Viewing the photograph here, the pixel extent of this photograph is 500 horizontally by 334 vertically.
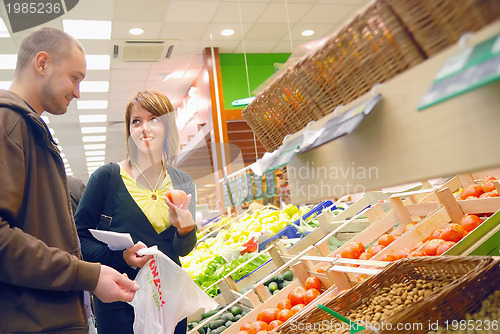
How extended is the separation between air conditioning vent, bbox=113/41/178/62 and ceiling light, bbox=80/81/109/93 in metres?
1.11

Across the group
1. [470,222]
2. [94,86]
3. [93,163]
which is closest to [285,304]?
[470,222]

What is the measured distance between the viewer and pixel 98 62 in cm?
649

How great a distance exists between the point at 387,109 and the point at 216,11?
4985mm

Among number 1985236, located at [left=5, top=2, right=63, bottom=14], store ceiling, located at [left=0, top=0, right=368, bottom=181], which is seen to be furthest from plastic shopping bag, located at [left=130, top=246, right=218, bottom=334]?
number 1985236, located at [left=5, top=2, right=63, bottom=14]

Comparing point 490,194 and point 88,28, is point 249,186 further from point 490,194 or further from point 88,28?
point 88,28

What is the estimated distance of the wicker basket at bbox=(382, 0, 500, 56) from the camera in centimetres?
59

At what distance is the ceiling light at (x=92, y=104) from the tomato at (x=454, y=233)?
24.5 feet

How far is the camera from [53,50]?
142 cm

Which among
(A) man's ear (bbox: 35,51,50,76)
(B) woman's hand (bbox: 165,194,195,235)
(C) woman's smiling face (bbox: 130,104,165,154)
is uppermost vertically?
(A) man's ear (bbox: 35,51,50,76)

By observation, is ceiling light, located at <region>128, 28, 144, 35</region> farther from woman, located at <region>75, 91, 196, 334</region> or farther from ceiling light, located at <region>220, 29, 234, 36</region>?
woman, located at <region>75, 91, 196, 334</region>

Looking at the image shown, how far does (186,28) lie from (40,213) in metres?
4.90

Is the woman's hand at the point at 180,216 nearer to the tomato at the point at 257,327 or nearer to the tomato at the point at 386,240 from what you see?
the tomato at the point at 257,327

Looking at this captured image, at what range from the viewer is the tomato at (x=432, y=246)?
1.78 meters

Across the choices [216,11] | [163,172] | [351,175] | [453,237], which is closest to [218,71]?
[216,11]
